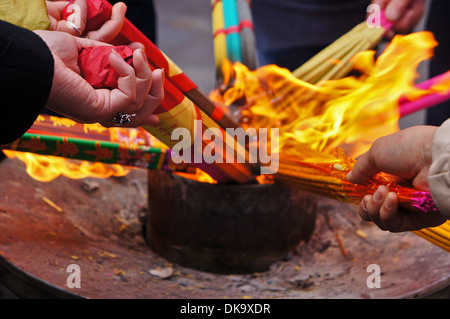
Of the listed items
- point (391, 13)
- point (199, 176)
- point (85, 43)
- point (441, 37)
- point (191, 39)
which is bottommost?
point (199, 176)

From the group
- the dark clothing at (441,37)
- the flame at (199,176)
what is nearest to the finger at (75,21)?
the flame at (199,176)

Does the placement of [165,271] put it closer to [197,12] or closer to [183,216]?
[183,216]

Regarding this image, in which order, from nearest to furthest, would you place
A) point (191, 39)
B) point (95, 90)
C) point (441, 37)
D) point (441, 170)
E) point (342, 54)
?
1. point (441, 170)
2. point (95, 90)
3. point (342, 54)
4. point (441, 37)
5. point (191, 39)

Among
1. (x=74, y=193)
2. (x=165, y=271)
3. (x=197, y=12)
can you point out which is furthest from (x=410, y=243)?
(x=197, y=12)

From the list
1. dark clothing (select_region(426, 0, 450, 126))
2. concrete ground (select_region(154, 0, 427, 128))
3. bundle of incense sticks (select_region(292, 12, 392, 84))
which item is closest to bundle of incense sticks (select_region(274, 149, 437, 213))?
bundle of incense sticks (select_region(292, 12, 392, 84))

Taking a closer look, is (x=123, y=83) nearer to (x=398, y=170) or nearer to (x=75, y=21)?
(x=75, y=21)

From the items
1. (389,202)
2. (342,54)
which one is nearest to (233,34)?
(342,54)

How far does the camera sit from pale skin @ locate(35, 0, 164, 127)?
635 millimetres

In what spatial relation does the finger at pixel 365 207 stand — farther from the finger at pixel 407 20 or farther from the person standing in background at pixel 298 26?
the person standing in background at pixel 298 26

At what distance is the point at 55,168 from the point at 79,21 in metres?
0.70

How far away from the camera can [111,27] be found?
2.64 feet

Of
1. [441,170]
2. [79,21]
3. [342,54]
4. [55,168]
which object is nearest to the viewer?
[441,170]

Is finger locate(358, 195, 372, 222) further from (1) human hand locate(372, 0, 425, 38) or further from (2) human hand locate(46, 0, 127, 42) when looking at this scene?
(1) human hand locate(372, 0, 425, 38)
